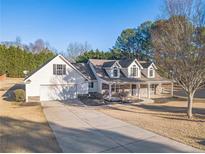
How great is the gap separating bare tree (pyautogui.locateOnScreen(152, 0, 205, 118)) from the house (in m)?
11.0

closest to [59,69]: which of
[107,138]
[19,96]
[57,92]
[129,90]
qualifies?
[57,92]

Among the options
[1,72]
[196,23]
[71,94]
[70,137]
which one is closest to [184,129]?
[70,137]

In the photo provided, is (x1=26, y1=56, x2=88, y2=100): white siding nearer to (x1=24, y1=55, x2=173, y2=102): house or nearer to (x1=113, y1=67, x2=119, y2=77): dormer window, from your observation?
(x1=24, y1=55, x2=173, y2=102): house

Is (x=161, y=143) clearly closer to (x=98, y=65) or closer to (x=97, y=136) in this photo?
(x=97, y=136)

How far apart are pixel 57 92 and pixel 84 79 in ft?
12.9

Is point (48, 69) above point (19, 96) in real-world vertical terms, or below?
above

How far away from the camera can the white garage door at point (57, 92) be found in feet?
84.4

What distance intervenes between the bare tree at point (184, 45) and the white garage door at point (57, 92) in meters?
14.0

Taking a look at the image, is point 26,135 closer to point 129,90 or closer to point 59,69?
point 59,69

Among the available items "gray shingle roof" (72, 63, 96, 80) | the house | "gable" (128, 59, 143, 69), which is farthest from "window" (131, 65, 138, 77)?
"gray shingle roof" (72, 63, 96, 80)

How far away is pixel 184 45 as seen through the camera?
15.9 meters

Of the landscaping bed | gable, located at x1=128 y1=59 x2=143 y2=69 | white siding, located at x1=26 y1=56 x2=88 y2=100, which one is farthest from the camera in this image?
gable, located at x1=128 y1=59 x2=143 y2=69

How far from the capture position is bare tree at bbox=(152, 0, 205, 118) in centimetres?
1566

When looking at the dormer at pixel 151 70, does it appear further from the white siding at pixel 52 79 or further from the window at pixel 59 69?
the window at pixel 59 69
